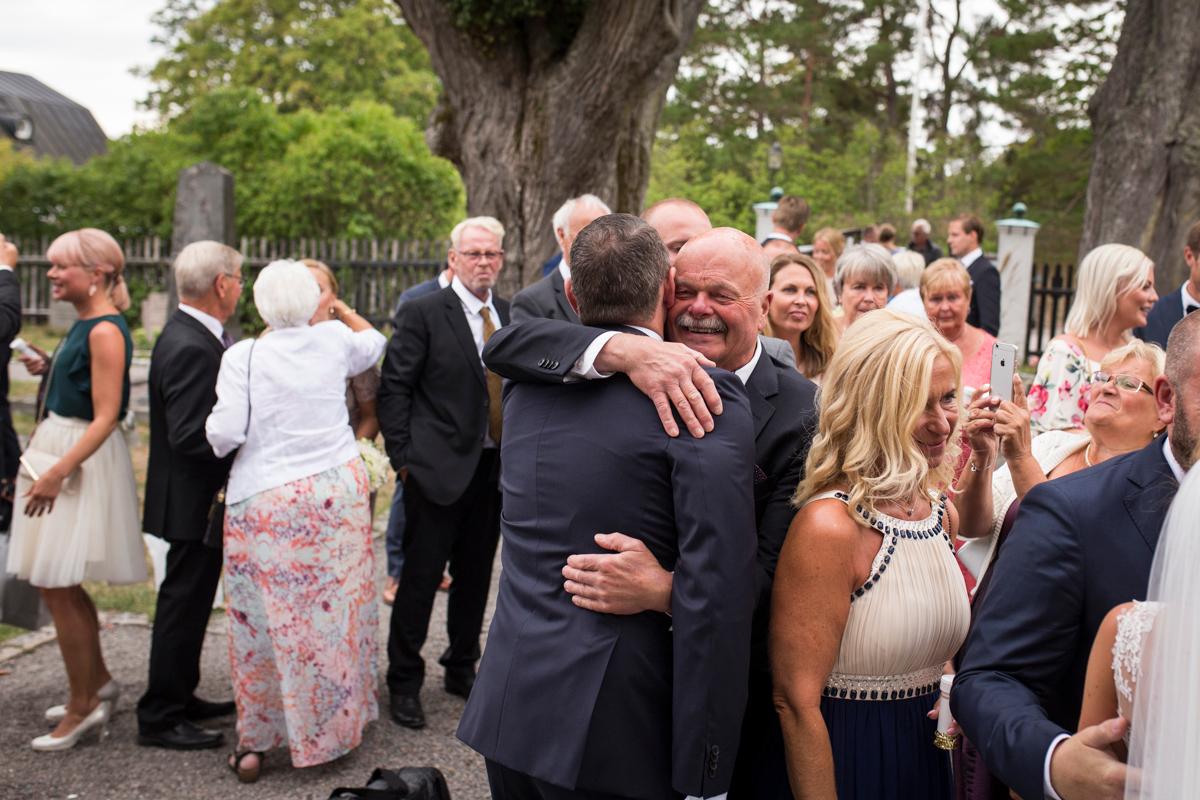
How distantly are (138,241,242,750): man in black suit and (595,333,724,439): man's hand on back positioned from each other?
2.74 metres

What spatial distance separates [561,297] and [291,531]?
58.6 inches

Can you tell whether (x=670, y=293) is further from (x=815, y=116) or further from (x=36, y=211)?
(x=815, y=116)

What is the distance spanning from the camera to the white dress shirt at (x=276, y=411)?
4457mm

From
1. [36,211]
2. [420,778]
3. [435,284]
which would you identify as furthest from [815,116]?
[420,778]

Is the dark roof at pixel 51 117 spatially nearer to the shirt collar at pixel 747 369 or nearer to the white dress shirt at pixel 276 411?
the white dress shirt at pixel 276 411

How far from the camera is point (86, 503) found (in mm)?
4922

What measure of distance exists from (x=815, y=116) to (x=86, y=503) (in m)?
32.4

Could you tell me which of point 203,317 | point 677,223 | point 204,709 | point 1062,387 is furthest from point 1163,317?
point 204,709

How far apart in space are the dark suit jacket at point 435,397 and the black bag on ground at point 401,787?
5.67 feet

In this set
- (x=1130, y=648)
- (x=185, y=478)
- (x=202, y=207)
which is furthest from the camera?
(x=202, y=207)

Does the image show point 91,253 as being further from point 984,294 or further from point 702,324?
point 984,294

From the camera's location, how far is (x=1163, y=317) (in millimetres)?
5320

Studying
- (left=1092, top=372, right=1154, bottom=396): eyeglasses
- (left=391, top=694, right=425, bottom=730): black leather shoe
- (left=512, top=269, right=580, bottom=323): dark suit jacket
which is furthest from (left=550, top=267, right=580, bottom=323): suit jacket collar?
(left=1092, top=372, right=1154, bottom=396): eyeglasses

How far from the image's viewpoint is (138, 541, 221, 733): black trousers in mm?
4785
